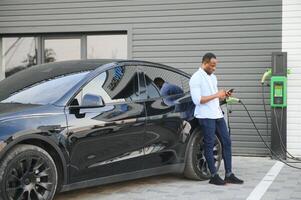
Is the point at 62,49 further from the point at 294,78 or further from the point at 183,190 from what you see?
the point at 183,190

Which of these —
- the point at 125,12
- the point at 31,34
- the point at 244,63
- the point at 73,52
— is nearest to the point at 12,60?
the point at 31,34

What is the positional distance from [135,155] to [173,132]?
2.40ft

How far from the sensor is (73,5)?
34.0 feet

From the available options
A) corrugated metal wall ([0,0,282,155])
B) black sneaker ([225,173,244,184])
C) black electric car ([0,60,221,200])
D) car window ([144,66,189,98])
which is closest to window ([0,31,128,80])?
corrugated metal wall ([0,0,282,155])

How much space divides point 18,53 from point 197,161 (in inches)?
217

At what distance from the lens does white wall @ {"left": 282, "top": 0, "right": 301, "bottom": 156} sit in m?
9.01

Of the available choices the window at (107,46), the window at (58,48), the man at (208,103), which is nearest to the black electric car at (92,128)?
the man at (208,103)

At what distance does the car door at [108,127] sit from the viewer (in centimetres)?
558

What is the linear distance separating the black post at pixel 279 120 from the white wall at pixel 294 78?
0.23 metres

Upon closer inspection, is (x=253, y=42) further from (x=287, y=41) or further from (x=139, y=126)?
(x=139, y=126)

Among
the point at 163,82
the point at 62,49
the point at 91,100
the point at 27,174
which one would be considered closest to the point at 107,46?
the point at 62,49

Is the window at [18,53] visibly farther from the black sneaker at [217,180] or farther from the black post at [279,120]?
the black sneaker at [217,180]

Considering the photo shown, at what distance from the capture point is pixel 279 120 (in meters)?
8.79

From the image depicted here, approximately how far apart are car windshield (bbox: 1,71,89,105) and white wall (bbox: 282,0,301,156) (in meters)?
4.35
